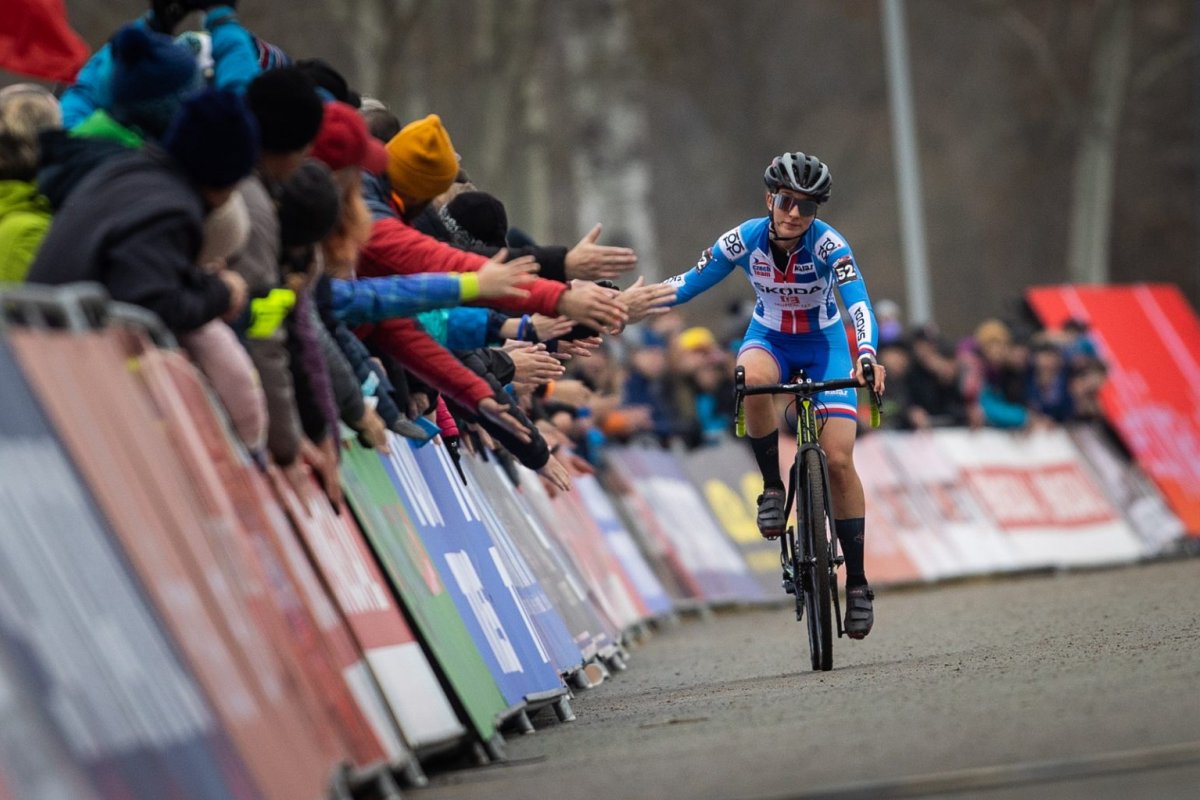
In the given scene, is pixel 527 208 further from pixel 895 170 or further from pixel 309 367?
pixel 309 367

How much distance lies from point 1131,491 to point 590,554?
12.0 metres

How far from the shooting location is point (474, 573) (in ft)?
31.6

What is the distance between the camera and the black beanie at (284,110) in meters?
8.33

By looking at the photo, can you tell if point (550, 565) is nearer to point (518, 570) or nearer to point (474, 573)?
point (518, 570)

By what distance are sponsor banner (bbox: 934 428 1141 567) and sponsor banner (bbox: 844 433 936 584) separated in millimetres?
1248

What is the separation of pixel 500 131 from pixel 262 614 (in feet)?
82.5

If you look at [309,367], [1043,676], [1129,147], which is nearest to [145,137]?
[309,367]

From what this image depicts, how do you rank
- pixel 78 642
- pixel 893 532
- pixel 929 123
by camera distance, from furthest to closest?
pixel 929 123
pixel 893 532
pixel 78 642

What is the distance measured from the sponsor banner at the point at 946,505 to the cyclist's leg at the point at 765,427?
32.6 ft

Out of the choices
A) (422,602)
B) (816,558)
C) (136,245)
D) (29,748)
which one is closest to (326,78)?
(422,602)

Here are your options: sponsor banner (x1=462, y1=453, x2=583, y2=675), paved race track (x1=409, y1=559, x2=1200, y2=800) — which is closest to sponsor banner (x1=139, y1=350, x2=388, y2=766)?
paved race track (x1=409, y1=559, x2=1200, y2=800)

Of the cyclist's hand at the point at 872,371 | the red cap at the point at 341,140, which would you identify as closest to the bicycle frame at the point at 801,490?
the cyclist's hand at the point at 872,371

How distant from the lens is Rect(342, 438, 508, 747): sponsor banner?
27.0 ft

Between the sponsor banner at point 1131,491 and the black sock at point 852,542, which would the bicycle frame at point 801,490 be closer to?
the black sock at point 852,542
